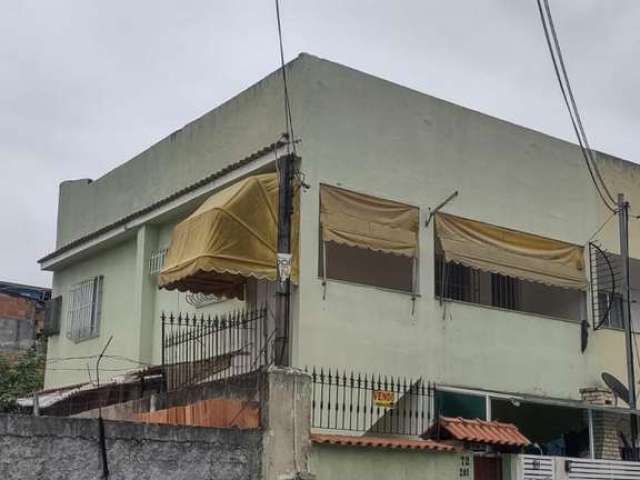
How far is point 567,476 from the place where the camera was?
494 inches

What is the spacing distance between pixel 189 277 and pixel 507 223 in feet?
18.1

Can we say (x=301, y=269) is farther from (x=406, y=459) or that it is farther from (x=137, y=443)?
(x=137, y=443)

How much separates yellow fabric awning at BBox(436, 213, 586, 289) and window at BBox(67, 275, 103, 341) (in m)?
7.05

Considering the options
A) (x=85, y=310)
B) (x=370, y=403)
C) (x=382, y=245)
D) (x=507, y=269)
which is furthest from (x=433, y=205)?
(x=85, y=310)

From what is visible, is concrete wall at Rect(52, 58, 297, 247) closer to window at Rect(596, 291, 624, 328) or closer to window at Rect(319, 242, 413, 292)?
window at Rect(319, 242, 413, 292)

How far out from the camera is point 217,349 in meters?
12.5

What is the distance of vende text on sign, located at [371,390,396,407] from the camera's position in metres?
11.9

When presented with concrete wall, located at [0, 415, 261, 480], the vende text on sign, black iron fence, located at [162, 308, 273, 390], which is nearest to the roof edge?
black iron fence, located at [162, 308, 273, 390]

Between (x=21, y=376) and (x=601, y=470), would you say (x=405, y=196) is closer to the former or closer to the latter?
(x=601, y=470)

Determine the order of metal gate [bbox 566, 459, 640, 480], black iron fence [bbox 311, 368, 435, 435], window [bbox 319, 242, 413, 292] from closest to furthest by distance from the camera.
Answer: black iron fence [bbox 311, 368, 435, 435] < metal gate [bbox 566, 459, 640, 480] < window [bbox 319, 242, 413, 292]

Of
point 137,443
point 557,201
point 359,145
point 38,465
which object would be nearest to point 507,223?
point 557,201

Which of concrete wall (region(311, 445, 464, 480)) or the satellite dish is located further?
the satellite dish

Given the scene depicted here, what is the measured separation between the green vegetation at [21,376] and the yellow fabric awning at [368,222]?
1198 centimetres

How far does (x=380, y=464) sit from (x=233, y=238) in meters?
3.21
